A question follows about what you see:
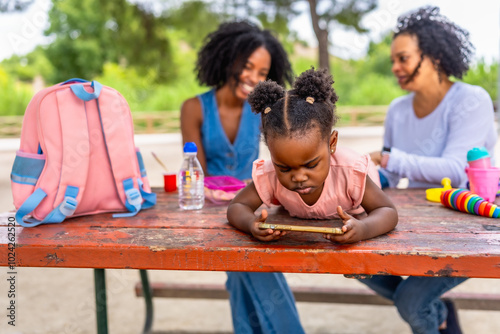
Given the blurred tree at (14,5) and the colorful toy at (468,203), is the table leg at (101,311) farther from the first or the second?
the blurred tree at (14,5)

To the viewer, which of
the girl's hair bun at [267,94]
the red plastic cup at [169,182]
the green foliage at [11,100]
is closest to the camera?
the girl's hair bun at [267,94]

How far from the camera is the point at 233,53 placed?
2.61 metres

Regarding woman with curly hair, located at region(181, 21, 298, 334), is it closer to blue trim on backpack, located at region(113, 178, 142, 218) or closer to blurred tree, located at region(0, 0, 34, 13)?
blue trim on backpack, located at region(113, 178, 142, 218)

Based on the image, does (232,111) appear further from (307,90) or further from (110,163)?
(307,90)

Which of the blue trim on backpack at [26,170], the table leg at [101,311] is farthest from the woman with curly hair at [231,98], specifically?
the blue trim on backpack at [26,170]

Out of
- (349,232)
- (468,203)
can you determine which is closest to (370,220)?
(349,232)

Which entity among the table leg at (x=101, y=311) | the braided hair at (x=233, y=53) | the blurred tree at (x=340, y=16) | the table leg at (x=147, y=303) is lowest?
the table leg at (x=147, y=303)

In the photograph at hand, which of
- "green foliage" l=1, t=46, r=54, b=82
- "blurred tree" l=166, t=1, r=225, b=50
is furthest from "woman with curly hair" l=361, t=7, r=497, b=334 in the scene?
"green foliage" l=1, t=46, r=54, b=82

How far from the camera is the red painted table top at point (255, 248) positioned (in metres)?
1.29

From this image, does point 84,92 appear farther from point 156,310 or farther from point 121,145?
point 156,310

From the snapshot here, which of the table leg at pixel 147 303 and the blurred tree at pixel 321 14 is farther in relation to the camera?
the blurred tree at pixel 321 14

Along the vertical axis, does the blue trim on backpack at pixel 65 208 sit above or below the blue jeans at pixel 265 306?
above

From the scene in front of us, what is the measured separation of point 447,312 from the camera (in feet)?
7.16

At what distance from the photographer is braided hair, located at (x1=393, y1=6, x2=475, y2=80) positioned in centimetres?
241
